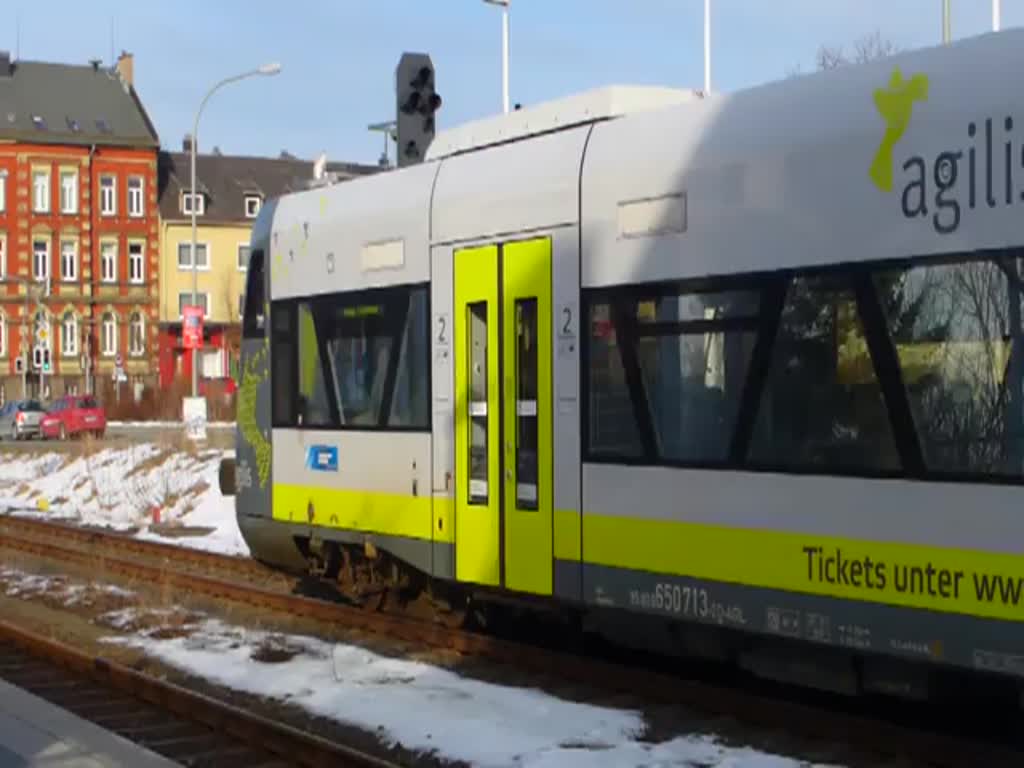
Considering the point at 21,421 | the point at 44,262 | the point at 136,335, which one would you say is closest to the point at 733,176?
the point at 21,421

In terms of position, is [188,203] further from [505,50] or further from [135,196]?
[505,50]

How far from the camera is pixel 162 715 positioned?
9047 mm

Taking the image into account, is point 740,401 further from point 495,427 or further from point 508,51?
point 508,51

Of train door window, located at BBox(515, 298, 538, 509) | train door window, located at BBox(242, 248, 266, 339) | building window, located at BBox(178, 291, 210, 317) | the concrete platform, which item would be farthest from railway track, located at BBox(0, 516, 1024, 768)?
building window, located at BBox(178, 291, 210, 317)

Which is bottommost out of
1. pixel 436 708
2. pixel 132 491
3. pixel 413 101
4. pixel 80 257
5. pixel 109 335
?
pixel 436 708

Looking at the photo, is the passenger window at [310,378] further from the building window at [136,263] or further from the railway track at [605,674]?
the building window at [136,263]

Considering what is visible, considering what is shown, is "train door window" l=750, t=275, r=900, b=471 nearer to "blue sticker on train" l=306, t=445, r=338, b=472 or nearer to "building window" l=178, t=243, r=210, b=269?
"blue sticker on train" l=306, t=445, r=338, b=472

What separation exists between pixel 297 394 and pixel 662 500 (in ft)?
14.8

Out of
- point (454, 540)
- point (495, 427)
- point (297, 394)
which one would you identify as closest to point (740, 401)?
point (495, 427)

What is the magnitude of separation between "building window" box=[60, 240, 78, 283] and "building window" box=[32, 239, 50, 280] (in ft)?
2.36

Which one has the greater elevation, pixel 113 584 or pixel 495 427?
pixel 495 427

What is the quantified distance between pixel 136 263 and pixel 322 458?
68928 mm

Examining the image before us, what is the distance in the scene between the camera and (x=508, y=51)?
84.4 feet

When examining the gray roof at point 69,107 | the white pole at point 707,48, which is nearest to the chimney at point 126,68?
the gray roof at point 69,107
